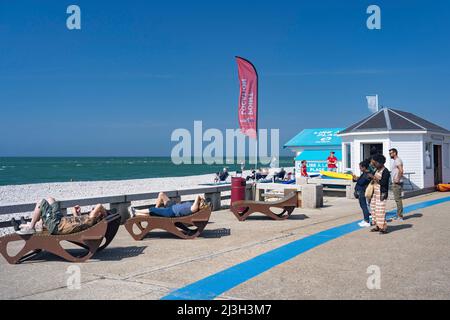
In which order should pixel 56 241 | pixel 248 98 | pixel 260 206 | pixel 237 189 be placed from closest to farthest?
pixel 56 241
pixel 260 206
pixel 237 189
pixel 248 98

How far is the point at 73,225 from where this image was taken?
680cm

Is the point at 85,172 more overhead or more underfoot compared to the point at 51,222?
more underfoot

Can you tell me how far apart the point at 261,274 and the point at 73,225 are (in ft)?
9.88

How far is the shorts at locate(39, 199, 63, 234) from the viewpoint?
673 cm

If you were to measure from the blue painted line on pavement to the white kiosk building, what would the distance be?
32.0ft

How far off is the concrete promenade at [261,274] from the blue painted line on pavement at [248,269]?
128 millimetres

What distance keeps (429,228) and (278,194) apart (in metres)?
6.18

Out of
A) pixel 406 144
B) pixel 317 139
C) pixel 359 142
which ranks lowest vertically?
pixel 406 144

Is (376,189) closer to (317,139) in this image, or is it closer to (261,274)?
(261,274)

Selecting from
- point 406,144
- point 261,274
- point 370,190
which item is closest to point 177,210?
point 261,274

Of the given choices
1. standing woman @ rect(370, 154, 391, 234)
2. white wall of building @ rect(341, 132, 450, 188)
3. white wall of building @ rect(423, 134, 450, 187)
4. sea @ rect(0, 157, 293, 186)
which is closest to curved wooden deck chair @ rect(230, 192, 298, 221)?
standing woman @ rect(370, 154, 391, 234)

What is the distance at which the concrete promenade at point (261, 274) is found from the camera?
5.11m

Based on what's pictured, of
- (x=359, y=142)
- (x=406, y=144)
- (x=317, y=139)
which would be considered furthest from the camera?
(x=317, y=139)
